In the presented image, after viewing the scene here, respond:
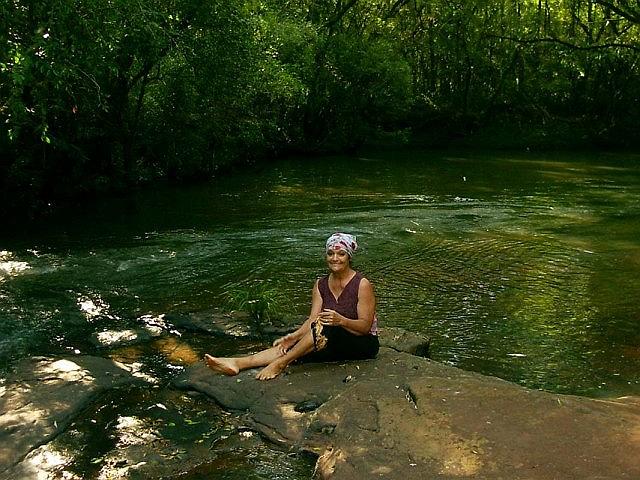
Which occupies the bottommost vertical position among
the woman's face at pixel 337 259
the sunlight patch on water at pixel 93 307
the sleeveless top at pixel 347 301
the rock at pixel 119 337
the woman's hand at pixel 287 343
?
the sunlight patch on water at pixel 93 307

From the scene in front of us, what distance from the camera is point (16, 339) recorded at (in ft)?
26.5

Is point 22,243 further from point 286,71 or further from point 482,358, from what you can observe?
point 286,71

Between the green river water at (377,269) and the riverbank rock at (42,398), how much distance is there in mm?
233

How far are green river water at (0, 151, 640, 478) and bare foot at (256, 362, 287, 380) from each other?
55 centimetres

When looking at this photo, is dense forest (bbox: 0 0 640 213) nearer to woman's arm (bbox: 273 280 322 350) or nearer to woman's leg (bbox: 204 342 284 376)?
woman's leg (bbox: 204 342 284 376)

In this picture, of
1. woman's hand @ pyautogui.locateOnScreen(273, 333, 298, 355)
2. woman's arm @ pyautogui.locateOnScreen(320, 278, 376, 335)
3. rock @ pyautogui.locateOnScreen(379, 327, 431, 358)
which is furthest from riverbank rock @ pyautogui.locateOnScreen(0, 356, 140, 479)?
rock @ pyautogui.locateOnScreen(379, 327, 431, 358)

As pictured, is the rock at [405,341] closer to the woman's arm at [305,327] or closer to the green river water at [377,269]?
the green river water at [377,269]

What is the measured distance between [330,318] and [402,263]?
5838 mm

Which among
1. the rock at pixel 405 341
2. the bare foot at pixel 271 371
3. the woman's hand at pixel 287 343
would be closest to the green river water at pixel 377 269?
the rock at pixel 405 341

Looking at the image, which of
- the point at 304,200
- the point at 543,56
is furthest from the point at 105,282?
the point at 543,56

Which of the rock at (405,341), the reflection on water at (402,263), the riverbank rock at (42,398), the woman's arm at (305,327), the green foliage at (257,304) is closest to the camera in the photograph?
the riverbank rock at (42,398)

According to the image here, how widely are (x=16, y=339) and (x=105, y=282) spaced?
2.75 meters

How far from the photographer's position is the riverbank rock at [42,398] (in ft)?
17.1

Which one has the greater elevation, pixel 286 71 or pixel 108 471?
pixel 286 71
